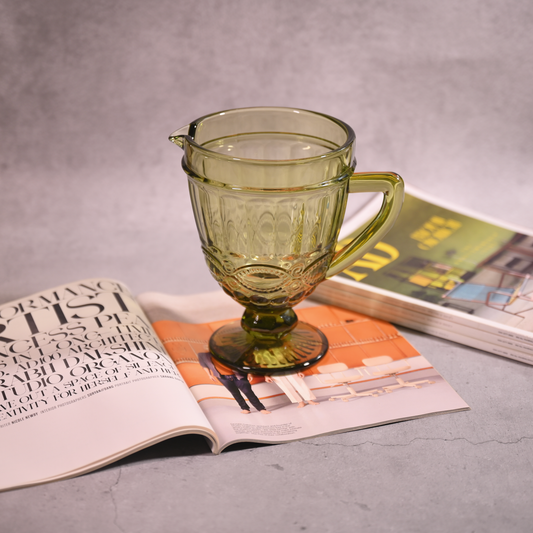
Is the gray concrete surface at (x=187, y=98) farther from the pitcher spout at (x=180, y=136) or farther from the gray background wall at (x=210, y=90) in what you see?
the pitcher spout at (x=180, y=136)

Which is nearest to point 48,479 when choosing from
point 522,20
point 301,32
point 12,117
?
point 12,117

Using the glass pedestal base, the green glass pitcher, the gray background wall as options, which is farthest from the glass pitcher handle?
the gray background wall

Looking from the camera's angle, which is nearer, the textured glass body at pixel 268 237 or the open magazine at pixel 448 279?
the textured glass body at pixel 268 237

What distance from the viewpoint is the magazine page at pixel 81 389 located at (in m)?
0.67

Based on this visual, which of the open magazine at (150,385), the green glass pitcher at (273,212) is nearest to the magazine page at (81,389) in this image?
the open magazine at (150,385)

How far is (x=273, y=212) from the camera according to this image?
722 mm

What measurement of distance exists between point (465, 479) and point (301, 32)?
1.06 m

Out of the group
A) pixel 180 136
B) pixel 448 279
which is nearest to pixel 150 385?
pixel 180 136

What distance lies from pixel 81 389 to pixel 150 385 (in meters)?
0.08

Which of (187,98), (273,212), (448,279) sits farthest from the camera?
(187,98)

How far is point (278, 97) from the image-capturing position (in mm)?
1432

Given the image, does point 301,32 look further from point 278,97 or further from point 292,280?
point 292,280

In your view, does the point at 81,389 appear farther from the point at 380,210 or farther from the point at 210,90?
the point at 210,90

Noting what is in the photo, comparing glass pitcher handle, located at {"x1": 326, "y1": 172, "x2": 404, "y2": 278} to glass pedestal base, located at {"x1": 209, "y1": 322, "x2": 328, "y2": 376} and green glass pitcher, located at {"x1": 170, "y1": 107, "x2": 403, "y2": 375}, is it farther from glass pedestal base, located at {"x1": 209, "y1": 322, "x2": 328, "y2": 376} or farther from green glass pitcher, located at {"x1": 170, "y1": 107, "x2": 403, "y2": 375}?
glass pedestal base, located at {"x1": 209, "y1": 322, "x2": 328, "y2": 376}
